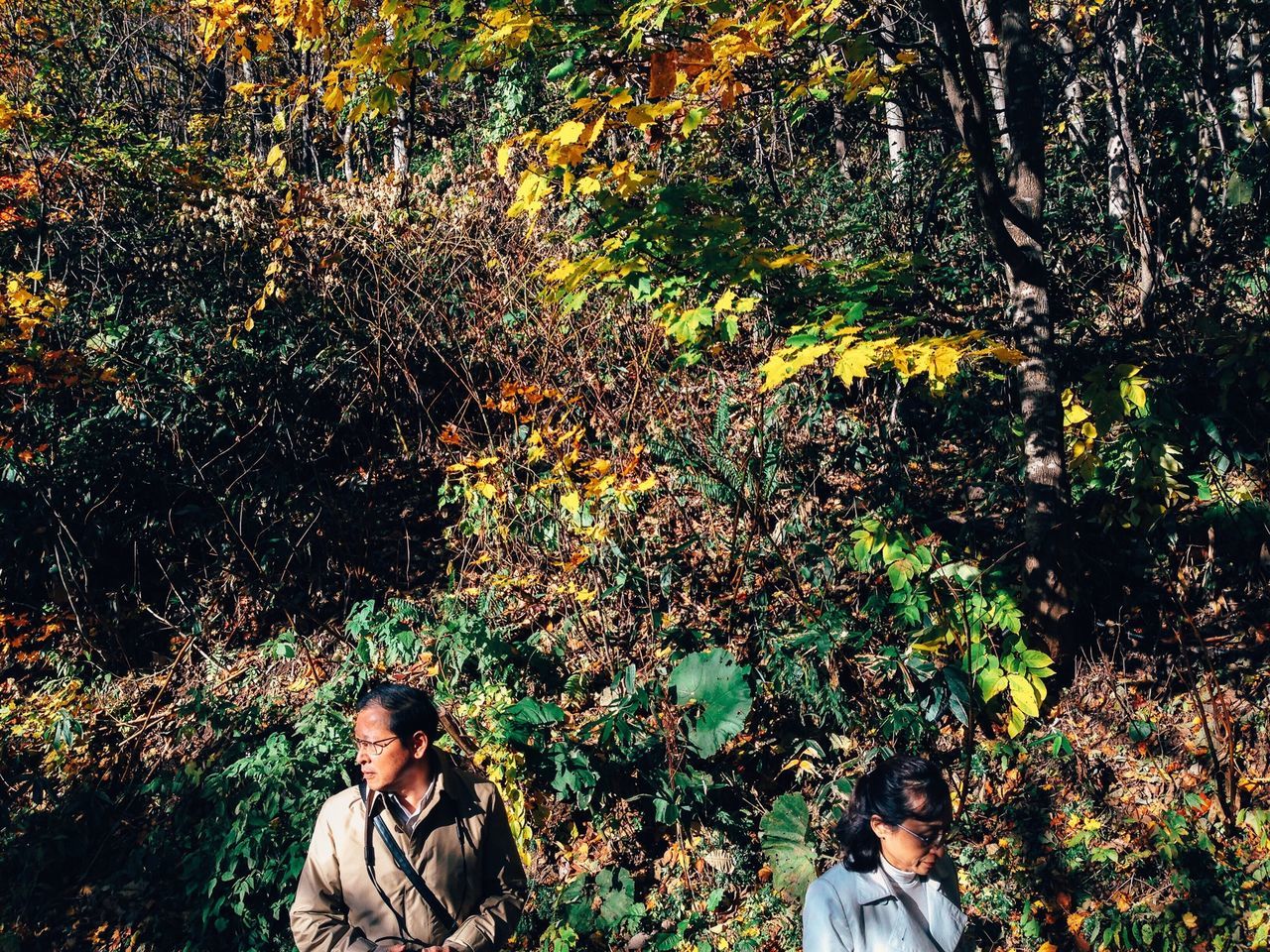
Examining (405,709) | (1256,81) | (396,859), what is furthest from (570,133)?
(1256,81)

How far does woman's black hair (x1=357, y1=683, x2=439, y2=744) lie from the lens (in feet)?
9.07

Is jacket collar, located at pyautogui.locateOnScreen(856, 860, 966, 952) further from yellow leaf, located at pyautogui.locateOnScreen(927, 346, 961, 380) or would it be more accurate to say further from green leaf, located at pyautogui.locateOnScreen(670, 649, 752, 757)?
green leaf, located at pyautogui.locateOnScreen(670, 649, 752, 757)

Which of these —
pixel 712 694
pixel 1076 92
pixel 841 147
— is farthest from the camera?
pixel 841 147

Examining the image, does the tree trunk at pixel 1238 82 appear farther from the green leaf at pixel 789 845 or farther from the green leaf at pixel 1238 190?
the green leaf at pixel 789 845

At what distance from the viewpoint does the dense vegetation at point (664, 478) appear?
4422 mm

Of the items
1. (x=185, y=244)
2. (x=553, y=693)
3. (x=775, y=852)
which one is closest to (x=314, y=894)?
(x=775, y=852)

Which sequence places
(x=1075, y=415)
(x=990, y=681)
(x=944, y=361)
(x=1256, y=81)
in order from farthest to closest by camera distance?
(x=1256, y=81) < (x=1075, y=415) < (x=990, y=681) < (x=944, y=361)

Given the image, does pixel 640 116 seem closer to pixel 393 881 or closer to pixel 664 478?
pixel 393 881

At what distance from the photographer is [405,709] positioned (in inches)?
110

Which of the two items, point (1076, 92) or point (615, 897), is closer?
point (615, 897)

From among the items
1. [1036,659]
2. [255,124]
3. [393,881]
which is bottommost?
[1036,659]

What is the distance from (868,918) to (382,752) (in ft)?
4.90

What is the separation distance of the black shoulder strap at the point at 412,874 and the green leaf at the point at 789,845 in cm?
220

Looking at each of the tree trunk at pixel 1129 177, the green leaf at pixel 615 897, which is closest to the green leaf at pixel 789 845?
the green leaf at pixel 615 897
